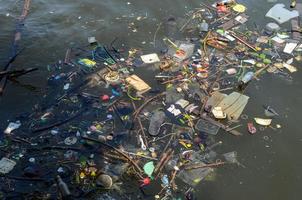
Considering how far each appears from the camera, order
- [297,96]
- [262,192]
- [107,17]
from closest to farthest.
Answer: [262,192], [297,96], [107,17]

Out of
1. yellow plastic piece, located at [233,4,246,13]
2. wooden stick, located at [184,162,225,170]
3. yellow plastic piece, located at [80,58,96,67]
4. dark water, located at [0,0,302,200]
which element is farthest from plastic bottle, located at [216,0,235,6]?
wooden stick, located at [184,162,225,170]

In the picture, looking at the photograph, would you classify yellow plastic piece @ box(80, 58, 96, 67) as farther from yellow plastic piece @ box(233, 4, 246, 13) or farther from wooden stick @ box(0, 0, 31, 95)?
yellow plastic piece @ box(233, 4, 246, 13)

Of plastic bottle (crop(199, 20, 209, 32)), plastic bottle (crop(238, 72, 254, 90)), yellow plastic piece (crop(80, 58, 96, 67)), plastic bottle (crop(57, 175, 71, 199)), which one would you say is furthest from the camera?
plastic bottle (crop(199, 20, 209, 32))

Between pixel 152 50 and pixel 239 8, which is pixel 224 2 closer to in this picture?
pixel 239 8

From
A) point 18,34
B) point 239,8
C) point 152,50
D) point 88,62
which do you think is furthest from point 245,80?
point 18,34

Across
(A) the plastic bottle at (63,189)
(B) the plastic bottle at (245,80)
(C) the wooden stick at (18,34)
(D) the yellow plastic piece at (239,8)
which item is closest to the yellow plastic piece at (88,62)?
(C) the wooden stick at (18,34)

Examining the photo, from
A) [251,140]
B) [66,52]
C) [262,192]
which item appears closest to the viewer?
[262,192]

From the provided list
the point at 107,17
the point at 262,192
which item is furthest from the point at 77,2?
the point at 262,192

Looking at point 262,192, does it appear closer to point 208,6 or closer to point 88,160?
point 88,160

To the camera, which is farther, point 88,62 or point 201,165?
point 88,62
